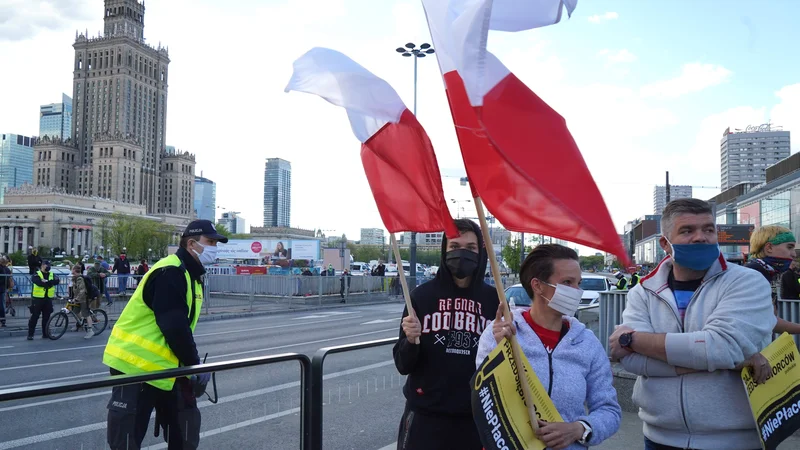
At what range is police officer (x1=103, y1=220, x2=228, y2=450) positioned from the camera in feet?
11.3

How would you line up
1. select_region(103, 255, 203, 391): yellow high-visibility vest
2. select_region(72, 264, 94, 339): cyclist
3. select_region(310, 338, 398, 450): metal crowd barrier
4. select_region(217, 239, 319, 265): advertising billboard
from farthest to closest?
1. select_region(217, 239, 319, 265): advertising billboard
2. select_region(72, 264, 94, 339): cyclist
3. select_region(310, 338, 398, 450): metal crowd barrier
4. select_region(103, 255, 203, 391): yellow high-visibility vest

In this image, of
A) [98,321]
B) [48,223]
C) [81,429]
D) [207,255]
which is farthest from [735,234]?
[48,223]

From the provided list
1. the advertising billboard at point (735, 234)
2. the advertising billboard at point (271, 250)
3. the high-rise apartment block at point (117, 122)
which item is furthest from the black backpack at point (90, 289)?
the high-rise apartment block at point (117, 122)

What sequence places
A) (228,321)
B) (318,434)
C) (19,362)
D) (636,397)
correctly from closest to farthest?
(636,397)
(318,434)
(19,362)
(228,321)

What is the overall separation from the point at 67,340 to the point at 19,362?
356 cm

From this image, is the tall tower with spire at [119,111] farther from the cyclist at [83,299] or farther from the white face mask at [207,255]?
the white face mask at [207,255]

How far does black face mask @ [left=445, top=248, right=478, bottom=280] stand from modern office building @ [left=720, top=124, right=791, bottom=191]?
165m

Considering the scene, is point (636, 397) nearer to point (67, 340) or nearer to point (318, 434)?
point (318, 434)

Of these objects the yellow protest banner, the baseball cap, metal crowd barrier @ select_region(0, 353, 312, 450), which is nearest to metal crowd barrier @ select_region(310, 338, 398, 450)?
metal crowd barrier @ select_region(0, 353, 312, 450)

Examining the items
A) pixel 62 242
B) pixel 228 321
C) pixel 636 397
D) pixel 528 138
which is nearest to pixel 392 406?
pixel 636 397

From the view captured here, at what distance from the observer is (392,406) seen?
5.07 m

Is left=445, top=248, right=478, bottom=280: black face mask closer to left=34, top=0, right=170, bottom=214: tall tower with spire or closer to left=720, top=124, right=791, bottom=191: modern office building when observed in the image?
left=34, top=0, right=170, bottom=214: tall tower with spire

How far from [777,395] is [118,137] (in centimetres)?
16436

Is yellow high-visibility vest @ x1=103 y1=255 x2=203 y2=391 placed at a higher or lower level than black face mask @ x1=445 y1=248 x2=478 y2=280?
lower
